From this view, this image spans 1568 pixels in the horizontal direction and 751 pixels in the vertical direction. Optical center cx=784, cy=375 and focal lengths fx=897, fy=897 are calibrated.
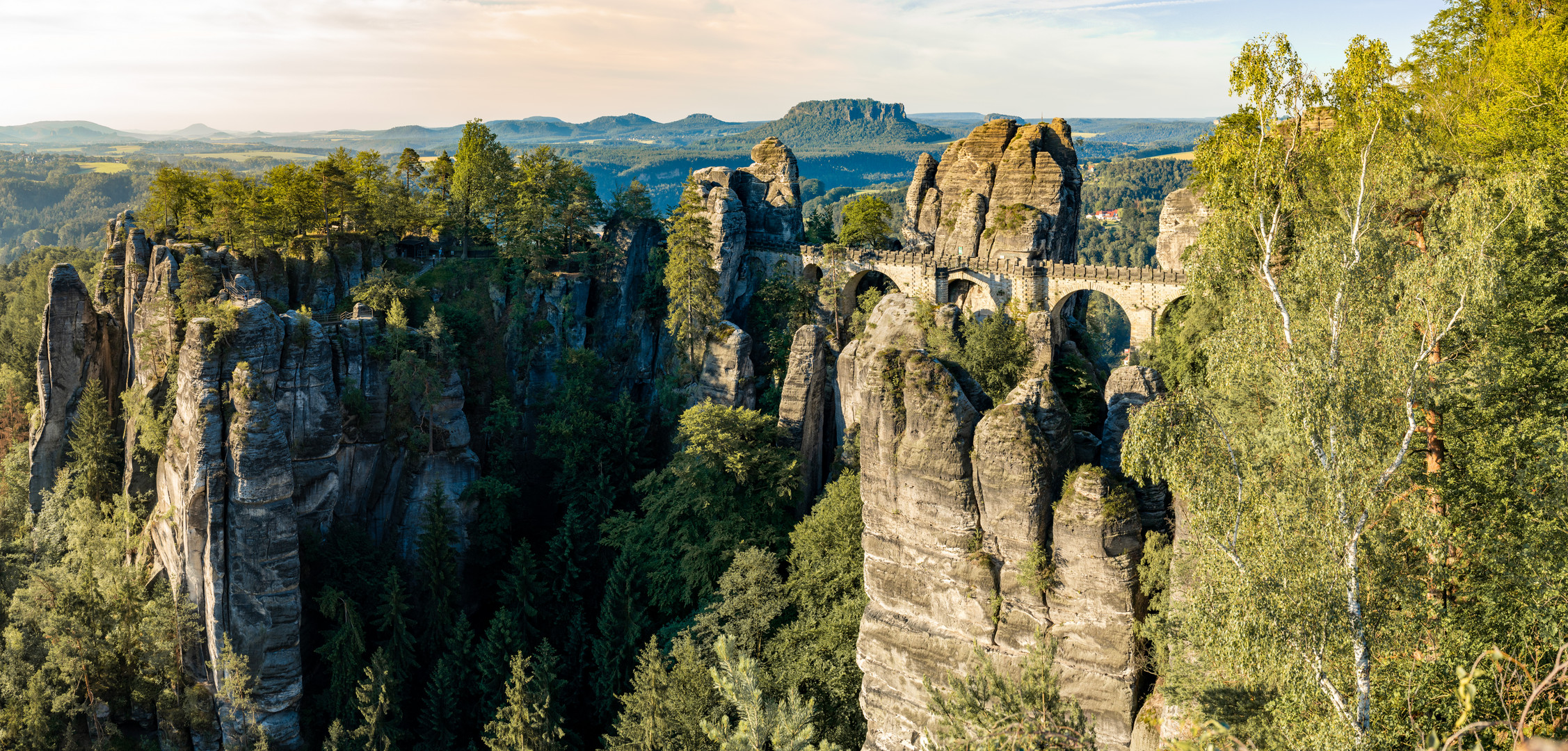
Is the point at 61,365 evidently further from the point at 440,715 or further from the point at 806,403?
the point at 806,403

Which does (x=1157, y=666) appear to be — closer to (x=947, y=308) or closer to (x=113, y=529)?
(x=947, y=308)

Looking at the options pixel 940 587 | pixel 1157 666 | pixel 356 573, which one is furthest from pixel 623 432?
pixel 1157 666

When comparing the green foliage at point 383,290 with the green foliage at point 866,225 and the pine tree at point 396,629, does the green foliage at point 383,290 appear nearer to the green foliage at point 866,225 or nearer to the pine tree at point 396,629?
the pine tree at point 396,629

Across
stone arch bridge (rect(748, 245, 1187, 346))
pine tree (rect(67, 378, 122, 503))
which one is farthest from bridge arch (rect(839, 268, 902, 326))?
pine tree (rect(67, 378, 122, 503))

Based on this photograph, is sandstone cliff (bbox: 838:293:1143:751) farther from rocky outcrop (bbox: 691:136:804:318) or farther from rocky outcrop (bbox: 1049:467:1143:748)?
rocky outcrop (bbox: 691:136:804:318)

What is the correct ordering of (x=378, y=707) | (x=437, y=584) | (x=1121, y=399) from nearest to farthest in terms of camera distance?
(x=1121, y=399)
(x=378, y=707)
(x=437, y=584)

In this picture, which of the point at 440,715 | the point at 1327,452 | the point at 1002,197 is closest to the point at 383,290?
the point at 440,715
